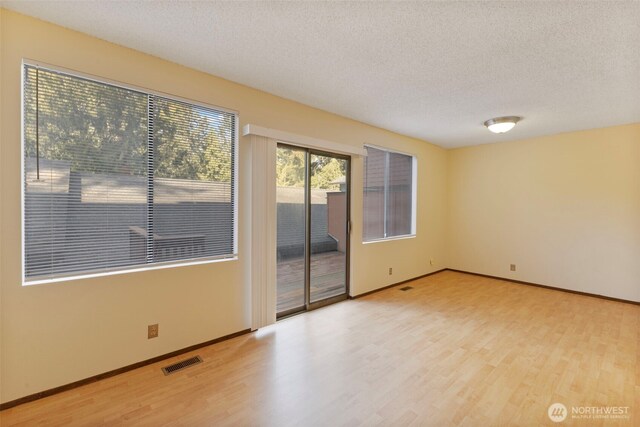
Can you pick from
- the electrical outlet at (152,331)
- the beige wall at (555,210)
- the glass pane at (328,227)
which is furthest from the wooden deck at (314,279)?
the beige wall at (555,210)

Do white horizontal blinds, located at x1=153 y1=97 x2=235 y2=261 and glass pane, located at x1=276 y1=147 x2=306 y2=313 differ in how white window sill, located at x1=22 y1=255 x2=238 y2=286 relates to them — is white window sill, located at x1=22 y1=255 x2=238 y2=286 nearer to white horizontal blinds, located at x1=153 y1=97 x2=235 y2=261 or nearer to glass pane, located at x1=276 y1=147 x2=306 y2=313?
white horizontal blinds, located at x1=153 y1=97 x2=235 y2=261

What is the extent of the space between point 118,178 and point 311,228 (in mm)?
2138

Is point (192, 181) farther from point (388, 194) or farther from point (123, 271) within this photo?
point (388, 194)

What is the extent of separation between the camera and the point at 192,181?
273cm

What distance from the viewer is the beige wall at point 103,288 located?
6.27 ft

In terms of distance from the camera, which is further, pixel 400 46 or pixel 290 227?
pixel 290 227

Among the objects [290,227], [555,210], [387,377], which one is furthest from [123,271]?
[555,210]

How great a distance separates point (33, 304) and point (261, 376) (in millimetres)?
1711

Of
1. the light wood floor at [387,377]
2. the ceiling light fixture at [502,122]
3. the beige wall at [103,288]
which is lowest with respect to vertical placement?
the light wood floor at [387,377]

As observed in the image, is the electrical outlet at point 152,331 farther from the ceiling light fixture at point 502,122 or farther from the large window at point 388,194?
the ceiling light fixture at point 502,122

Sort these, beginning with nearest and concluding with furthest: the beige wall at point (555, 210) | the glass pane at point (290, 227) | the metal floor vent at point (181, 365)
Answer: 1. the metal floor vent at point (181, 365)
2. the glass pane at point (290, 227)
3. the beige wall at point (555, 210)

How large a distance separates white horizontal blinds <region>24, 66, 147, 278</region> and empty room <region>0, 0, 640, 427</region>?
0.04 ft

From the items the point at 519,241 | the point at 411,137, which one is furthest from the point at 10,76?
the point at 519,241

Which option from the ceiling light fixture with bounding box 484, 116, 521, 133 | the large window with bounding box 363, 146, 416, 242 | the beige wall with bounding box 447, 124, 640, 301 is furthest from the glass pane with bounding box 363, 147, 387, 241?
the beige wall with bounding box 447, 124, 640, 301
